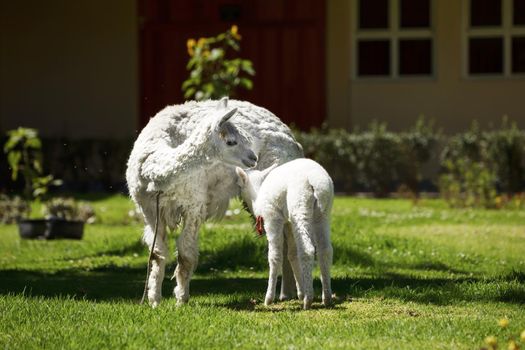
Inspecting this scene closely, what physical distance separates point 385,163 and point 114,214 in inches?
166

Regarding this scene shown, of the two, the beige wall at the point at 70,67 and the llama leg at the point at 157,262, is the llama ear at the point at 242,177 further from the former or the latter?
A: the beige wall at the point at 70,67

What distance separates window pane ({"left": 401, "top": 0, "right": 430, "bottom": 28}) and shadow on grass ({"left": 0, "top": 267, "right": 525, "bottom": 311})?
951 centimetres

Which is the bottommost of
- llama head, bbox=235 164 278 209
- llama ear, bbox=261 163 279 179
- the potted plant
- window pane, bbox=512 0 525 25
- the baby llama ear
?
the potted plant

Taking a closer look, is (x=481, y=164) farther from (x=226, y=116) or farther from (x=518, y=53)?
(x=226, y=116)

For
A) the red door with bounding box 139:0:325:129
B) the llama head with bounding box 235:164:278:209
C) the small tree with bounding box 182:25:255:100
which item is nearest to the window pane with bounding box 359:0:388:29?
the red door with bounding box 139:0:325:129

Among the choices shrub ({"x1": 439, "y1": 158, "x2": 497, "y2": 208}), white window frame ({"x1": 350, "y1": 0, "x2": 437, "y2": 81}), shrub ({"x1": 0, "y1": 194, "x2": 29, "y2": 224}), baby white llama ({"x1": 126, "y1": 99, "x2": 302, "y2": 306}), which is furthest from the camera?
white window frame ({"x1": 350, "y1": 0, "x2": 437, "y2": 81})

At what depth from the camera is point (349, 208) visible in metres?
15.8

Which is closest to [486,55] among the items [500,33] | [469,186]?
[500,33]

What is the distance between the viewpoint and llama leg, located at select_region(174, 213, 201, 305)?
8.38 metres

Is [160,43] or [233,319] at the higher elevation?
[160,43]

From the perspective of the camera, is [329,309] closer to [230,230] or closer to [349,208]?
[230,230]

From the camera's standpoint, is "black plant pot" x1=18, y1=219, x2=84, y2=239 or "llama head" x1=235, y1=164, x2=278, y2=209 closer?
"llama head" x1=235, y1=164, x2=278, y2=209

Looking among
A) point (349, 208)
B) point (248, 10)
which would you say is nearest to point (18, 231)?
point (349, 208)

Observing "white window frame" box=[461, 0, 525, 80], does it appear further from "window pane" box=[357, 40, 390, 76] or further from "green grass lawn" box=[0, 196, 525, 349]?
"green grass lawn" box=[0, 196, 525, 349]
